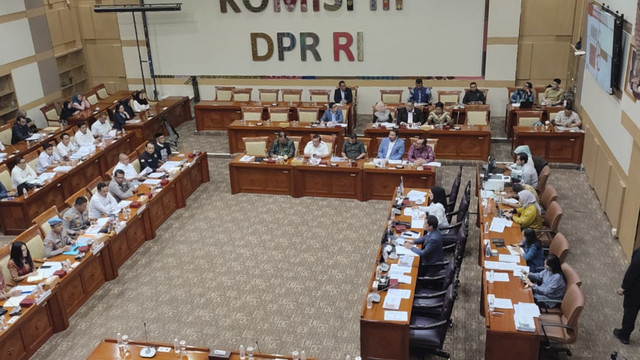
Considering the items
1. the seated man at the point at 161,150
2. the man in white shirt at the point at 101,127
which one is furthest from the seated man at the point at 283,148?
the man in white shirt at the point at 101,127

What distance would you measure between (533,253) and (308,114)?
26.6 ft

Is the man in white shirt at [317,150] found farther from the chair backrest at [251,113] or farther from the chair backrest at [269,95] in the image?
the chair backrest at [269,95]

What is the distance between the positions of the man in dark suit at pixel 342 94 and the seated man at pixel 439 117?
2.63 metres

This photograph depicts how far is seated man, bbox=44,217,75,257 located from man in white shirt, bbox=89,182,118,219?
1143mm

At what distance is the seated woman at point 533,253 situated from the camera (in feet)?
27.0

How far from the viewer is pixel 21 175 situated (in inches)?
463

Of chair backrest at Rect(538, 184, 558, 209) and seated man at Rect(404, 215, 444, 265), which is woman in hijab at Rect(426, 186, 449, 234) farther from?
chair backrest at Rect(538, 184, 558, 209)

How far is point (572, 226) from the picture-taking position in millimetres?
10859

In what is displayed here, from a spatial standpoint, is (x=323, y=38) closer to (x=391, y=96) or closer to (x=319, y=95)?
(x=319, y=95)

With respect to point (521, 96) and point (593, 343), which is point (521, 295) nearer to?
point (593, 343)

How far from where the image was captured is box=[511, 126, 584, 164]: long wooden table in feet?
43.0

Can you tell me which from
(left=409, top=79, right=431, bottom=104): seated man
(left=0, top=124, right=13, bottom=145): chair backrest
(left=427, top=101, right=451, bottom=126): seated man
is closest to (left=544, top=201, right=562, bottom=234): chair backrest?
(left=427, top=101, right=451, bottom=126): seated man

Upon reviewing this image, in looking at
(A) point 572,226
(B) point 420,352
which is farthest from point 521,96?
(B) point 420,352

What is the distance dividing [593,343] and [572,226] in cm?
340
